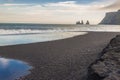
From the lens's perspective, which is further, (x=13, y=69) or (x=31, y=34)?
(x=31, y=34)

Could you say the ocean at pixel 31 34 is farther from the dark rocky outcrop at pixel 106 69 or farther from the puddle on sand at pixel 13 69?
the dark rocky outcrop at pixel 106 69

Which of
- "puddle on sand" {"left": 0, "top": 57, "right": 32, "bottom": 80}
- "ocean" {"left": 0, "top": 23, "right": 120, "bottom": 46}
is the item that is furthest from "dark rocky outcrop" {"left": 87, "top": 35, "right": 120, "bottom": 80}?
"ocean" {"left": 0, "top": 23, "right": 120, "bottom": 46}

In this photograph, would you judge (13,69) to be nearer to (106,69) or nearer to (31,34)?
(106,69)

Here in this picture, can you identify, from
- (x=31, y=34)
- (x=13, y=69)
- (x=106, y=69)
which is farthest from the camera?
(x=31, y=34)

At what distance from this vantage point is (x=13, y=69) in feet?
36.9

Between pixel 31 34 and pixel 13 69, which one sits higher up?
pixel 13 69

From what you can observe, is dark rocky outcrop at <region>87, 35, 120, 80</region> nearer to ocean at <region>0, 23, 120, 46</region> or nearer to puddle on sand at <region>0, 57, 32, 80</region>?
puddle on sand at <region>0, 57, 32, 80</region>

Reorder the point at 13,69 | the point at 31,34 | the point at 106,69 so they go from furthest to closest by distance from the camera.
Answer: the point at 31,34
the point at 13,69
the point at 106,69

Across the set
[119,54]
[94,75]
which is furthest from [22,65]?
[94,75]

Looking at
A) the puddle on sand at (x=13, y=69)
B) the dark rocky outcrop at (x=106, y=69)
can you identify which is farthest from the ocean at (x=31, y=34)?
the dark rocky outcrop at (x=106, y=69)

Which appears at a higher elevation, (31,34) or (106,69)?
(106,69)

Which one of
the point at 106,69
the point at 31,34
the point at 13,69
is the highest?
the point at 106,69

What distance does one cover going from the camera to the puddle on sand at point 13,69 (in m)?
9.92

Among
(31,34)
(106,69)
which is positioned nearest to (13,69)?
(106,69)
